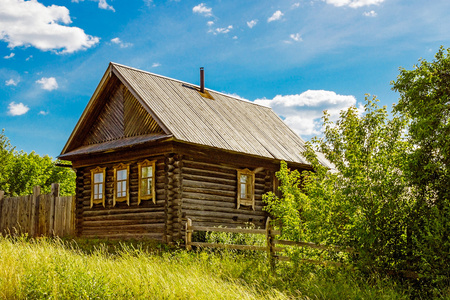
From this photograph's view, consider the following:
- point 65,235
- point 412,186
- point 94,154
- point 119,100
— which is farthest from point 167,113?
point 412,186

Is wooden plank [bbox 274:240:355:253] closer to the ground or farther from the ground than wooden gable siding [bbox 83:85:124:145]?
closer to the ground

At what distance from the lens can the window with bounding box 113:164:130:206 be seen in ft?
64.0

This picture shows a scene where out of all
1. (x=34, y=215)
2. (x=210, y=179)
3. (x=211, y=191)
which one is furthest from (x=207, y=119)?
(x=34, y=215)

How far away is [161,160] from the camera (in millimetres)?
18328

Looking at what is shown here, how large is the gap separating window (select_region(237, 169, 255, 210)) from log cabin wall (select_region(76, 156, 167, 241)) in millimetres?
3685

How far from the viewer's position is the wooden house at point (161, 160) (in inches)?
710

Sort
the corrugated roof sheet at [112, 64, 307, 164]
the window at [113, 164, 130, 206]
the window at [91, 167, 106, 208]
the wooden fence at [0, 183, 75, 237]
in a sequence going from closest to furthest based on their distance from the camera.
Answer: the corrugated roof sheet at [112, 64, 307, 164], the window at [113, 164, 130, 206], the window at [91, 167, 106, 208], the wooden fence at [0, 183, 75, 237]

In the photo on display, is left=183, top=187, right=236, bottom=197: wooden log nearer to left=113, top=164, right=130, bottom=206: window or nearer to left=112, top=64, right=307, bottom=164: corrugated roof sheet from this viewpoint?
left=112, top=64, right=307, bottom=164: corrugated roof sheet

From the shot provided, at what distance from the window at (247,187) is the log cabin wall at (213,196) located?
237 millimetres

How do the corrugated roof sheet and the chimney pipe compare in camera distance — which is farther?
the chimney pipe

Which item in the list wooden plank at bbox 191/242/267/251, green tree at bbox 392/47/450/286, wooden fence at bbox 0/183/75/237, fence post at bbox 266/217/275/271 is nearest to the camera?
green tree at bbox 392/47/450/286

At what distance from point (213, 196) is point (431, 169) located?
11.2m

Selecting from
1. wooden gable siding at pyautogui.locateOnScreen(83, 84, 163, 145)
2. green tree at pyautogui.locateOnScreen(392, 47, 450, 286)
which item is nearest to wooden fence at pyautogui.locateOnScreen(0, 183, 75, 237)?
wooden gable siding at pyautogui.locateOnScreen(83, 84, 163, 145)

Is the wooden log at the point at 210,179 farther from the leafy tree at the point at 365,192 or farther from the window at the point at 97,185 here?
the leafy tree at the point at 365,192
